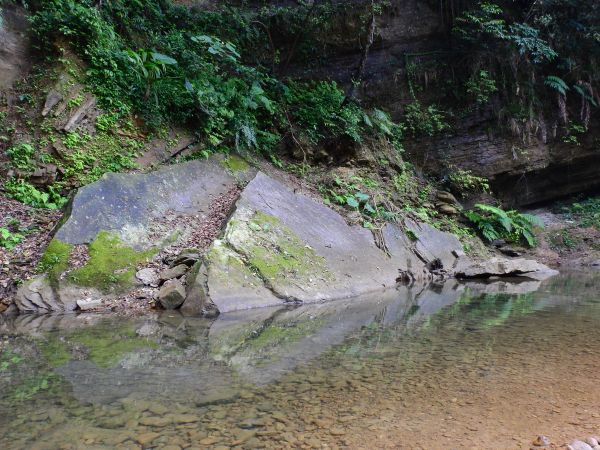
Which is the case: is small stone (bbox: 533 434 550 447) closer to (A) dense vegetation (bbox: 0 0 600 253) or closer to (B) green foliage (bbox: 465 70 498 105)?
(A) dense vegetation (bbox: 0 0 600 253)

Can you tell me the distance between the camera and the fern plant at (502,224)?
12547mm

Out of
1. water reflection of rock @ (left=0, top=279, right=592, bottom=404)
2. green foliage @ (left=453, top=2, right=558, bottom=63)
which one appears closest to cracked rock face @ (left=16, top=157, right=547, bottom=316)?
water reflection of rock @ (left=0, top=279, right=592, bottom=404)

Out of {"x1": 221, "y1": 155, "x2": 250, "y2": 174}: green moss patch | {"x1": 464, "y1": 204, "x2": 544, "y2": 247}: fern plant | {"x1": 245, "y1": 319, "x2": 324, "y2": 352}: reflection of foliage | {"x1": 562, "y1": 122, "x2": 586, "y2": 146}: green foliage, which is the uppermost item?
{"x1": 562, "y1": 122, "x2": 586, "y2": 146}: green foliage

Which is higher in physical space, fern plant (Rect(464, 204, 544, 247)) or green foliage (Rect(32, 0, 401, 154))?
green foliage (Rect(32, 0, 401, 154))

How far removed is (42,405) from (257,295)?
12.2 feet

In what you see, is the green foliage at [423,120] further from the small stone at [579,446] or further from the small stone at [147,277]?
the small stone at [579,446]

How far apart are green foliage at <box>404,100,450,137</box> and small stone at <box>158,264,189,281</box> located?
1018cm

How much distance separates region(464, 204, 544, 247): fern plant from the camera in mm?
12547

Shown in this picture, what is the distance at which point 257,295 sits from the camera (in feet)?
20.6

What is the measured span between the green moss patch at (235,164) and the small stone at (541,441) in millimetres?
7730

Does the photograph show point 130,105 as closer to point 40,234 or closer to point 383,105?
point 40,234

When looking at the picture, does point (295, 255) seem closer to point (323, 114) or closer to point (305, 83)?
point (323, 114)

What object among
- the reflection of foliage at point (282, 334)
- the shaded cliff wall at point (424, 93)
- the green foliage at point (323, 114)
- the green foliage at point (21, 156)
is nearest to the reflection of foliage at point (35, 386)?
the reflection of foliage at point (282, 334)

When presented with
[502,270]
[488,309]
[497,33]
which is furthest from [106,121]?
[497,33]
